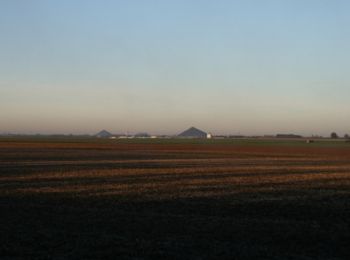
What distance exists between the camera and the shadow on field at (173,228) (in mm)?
11164

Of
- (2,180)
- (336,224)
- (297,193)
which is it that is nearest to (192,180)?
(297,193)

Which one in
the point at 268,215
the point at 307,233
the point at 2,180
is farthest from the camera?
the point at 2,180

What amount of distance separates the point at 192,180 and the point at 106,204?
1064 centimetres

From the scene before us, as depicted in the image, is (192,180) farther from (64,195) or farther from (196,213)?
(196,213)

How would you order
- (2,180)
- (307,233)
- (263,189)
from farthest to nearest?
(2,180) < (263,189) < (307,233)

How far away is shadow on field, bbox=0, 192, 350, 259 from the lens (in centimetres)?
1116

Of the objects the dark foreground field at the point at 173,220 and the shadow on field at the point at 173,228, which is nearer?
the shadow on field at the point at 173,228

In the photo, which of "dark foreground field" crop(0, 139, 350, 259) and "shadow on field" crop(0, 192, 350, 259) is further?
"dark foreground field" crop(0, 139, 350, 259)

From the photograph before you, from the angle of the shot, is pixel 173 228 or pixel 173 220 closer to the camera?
pixel 173 228

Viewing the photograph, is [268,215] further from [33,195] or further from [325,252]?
[33,195]

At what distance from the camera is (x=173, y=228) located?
1400cm

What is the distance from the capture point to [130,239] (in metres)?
12.3

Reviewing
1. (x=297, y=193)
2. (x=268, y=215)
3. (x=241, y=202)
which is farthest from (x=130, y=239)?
(x=297, y=193)

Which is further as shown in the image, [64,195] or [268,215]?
[64,195]
